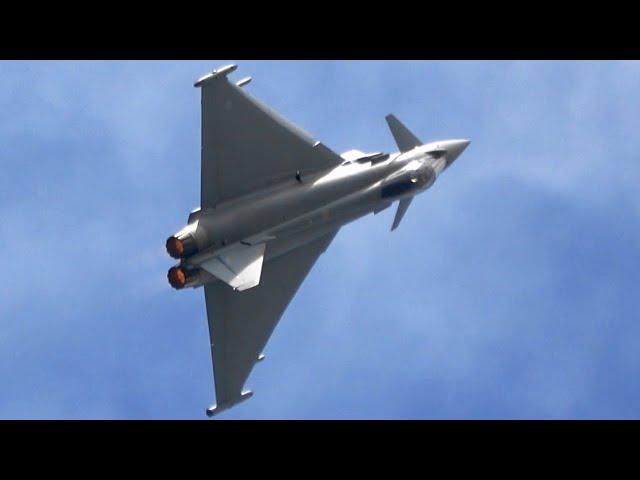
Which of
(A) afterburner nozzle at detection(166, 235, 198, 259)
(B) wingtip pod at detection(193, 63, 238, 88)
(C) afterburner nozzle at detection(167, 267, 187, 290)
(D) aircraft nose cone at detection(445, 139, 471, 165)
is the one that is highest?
(B) wingtip pod at detection(193, 63, 238, 88)

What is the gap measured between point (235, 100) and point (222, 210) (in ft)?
13.7

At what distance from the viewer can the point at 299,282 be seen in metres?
37.6

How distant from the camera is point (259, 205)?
35.6 meters

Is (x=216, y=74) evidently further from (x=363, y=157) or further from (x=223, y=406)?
(x=223, y=406)

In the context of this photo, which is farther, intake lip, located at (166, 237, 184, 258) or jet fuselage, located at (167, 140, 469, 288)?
jet fuselage, located at (167, 140, 469, 288)

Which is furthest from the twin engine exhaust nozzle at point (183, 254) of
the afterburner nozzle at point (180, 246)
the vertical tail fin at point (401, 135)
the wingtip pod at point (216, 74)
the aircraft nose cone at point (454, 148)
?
the aircraft nose cone at point (454, 148)

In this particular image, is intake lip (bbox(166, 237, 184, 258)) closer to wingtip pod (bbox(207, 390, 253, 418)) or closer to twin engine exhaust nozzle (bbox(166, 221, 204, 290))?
twin engine exhaust nozzle (bbox(166, 221, 204, 290))

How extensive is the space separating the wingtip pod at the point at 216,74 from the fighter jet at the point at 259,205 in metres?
0.04

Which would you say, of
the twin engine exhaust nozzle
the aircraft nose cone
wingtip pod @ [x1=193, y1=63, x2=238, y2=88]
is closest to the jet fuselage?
the twin engine exhaust nozzle

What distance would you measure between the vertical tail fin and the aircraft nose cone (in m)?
1.51

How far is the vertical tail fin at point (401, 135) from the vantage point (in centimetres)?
3784

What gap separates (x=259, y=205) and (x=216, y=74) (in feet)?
16.6

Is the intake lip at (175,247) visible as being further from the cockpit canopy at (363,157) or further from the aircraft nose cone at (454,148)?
the aircraft nose cone at (454,148)

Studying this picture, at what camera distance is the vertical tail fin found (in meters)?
37.8
